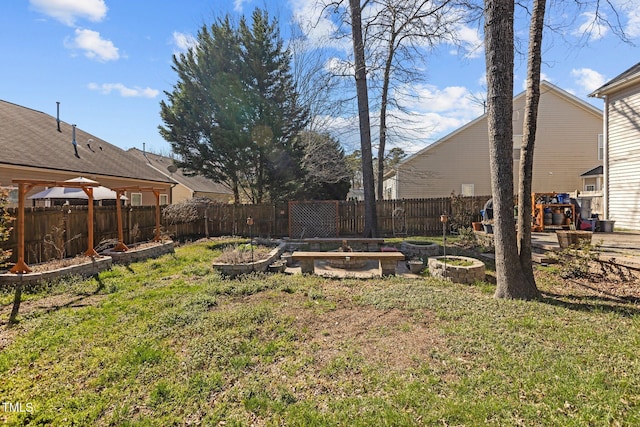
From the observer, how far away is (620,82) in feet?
34.8

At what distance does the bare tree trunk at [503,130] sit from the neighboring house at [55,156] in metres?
12.4

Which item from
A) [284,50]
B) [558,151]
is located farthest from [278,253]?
[558,151]

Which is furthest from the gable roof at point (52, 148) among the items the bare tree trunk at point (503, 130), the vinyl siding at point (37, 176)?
the bare tree trunk at point (503, 130)

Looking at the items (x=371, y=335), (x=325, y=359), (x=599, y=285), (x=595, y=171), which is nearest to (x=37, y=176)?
(x=325, y=359)

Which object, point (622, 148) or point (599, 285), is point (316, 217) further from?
point (622, 148)

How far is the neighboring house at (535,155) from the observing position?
17875 millimetres

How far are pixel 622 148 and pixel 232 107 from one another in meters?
15.7

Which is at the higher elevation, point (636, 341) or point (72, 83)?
point (72, 83)

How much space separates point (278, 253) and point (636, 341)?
23.0 ft

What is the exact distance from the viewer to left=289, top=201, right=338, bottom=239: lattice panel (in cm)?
1384

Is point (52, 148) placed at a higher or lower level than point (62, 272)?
higher

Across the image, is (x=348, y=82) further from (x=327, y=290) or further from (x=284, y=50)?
(x=327, y=290)

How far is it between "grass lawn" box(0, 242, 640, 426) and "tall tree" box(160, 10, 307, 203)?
36.8 feet

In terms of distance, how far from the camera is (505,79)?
479 centimetres
